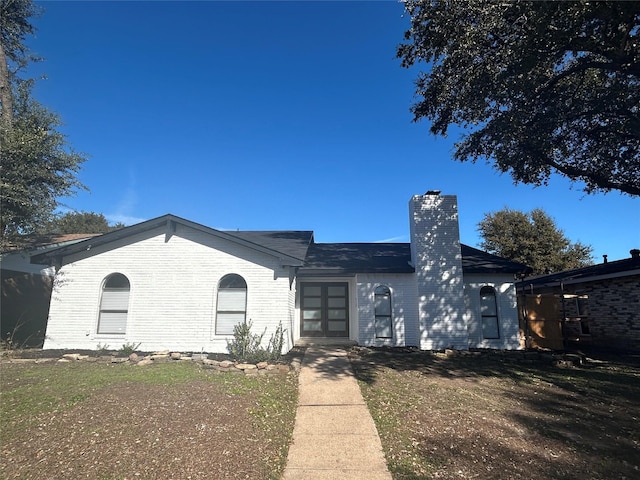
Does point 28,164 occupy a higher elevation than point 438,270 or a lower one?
higher

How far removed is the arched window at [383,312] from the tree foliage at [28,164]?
42.7 feet

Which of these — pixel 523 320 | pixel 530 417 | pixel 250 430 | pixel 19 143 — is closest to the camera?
pixel 250 430

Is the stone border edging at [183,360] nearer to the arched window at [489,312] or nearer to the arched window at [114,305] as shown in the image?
the arched window at [114,305]

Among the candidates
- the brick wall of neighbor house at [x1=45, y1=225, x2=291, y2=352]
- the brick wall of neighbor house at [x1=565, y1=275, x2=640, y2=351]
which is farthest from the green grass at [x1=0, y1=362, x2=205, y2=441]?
the brick wall of neighbor house at [x1=565, y1=275, x2=640, y2=351]

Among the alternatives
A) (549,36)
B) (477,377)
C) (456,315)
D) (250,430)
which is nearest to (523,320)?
(456,315)

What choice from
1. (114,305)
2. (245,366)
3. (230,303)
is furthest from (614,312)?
(114,305)

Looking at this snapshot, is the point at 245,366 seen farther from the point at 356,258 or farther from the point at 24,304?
the point at 24,304

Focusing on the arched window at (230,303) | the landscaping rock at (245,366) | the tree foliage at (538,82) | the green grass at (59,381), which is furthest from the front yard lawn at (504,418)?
the tree foliage at (538,82)

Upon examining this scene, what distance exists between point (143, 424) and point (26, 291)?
1354 cm

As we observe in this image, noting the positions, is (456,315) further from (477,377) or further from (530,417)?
(530,417)

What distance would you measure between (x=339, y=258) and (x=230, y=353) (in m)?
5.94

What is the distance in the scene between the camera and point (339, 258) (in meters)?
14.6

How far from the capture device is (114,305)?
1180cm

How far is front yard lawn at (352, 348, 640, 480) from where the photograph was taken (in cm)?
478
